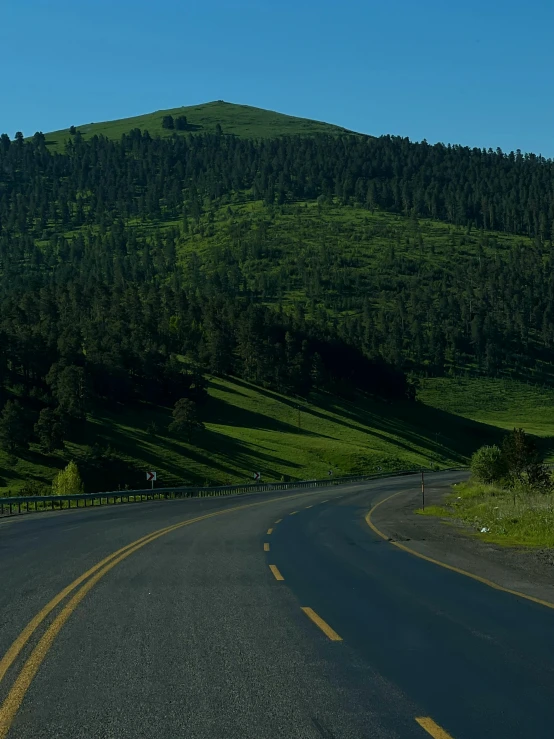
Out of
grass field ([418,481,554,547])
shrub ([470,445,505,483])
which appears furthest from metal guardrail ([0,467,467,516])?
grass field ([418,481,554,547])

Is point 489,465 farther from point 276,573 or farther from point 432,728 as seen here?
point 432,728

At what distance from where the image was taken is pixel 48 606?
1143cm

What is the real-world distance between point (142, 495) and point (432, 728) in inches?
2315

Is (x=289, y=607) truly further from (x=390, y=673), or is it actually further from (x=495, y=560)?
(x=495, y=560)

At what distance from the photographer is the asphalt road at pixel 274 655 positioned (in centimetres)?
614

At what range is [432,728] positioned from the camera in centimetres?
592

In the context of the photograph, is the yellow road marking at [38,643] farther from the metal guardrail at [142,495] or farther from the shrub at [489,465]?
the shrub at [489,465]

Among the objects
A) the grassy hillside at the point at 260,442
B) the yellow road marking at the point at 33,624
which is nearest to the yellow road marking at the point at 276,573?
the yellow road marking at the point at 33,624

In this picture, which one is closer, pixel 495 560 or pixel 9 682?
pixel 9 682

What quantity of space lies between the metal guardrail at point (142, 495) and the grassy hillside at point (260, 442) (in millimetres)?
5578

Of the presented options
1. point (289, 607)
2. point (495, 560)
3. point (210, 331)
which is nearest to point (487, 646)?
point (289, 607)

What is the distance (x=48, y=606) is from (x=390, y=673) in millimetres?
6122

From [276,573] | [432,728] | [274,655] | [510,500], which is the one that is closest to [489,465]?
[510,500]

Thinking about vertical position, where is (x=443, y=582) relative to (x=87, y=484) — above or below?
above
